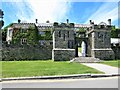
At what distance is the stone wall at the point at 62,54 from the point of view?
38328 millimetres

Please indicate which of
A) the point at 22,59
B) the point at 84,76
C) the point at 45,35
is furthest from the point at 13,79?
the point at 45,35

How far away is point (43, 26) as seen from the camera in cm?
5875

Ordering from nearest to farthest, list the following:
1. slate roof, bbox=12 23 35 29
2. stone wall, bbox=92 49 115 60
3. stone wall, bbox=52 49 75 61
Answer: stone wall, bbox=52 49 75 61, stone wall, bbox=92 49 115 60, slate roof, bbox=12 23 35 29

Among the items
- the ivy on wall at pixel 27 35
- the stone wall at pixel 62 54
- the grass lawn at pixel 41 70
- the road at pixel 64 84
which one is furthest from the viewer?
the ivy on wall at pixel 27 35

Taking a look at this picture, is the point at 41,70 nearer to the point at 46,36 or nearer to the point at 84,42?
the point at 84,42

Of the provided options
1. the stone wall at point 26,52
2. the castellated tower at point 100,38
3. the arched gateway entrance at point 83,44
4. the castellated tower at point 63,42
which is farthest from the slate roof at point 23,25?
the castellated tower at point 100,38

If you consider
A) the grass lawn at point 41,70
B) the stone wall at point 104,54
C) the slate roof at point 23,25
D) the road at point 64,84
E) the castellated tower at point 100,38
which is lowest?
the road at point 64,84

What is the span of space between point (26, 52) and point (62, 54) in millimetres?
6064

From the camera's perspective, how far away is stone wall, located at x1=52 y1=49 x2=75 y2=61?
38328 millimetres

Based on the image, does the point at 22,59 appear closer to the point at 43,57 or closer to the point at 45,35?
the point at 43,57

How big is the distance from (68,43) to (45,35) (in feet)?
49.6

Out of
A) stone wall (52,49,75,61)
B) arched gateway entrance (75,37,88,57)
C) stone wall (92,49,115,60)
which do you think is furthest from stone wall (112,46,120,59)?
stone wall (52,49,75,61)

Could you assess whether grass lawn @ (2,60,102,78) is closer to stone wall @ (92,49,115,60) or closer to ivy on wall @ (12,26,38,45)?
stone wall @ (92,49,115,60)

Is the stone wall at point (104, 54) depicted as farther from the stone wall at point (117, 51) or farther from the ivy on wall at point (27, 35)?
the ivy on wall at point (27, 35)
